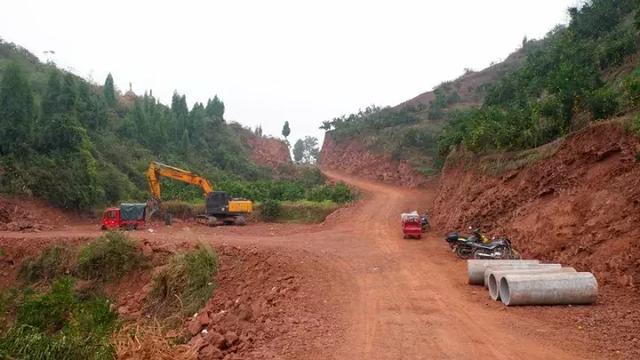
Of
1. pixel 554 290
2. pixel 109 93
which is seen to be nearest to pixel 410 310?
pixel 554 290

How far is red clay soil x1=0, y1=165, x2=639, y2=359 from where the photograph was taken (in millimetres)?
7961

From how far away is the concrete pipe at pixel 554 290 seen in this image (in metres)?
10.0

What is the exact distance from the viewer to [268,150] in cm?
7038

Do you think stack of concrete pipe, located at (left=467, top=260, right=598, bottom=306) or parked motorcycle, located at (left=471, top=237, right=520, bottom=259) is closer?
stack of concrete pipe, located at (left=467, top=260, right=598, bottom=306)

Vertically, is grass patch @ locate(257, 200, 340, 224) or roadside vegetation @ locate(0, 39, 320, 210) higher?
roadside vegetation @ locate(0, 39, 320, 210)

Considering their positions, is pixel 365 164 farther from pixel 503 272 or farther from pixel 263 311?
pixel 263 311

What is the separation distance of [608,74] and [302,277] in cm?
1870

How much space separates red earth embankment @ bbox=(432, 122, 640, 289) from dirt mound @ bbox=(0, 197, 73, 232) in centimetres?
2049

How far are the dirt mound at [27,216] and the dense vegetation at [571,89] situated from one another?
21.4m

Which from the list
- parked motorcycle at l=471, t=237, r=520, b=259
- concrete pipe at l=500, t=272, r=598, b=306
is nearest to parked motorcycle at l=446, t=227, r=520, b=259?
parked motorcycle at l=471, t=237, r=520, b=259

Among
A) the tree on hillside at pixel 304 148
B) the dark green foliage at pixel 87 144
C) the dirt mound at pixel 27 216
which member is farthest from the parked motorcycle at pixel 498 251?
the tree on hillside at pixel 304 148

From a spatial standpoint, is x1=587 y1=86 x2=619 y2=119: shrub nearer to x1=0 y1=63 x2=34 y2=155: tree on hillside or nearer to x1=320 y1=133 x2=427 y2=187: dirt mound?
x1=320 y1=133 x2=427 y2=187: dirt mound

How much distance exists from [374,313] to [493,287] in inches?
117

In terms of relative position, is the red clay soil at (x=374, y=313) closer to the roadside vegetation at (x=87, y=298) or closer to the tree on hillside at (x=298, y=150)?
the roadside vegetation at (x=87, y=298)
